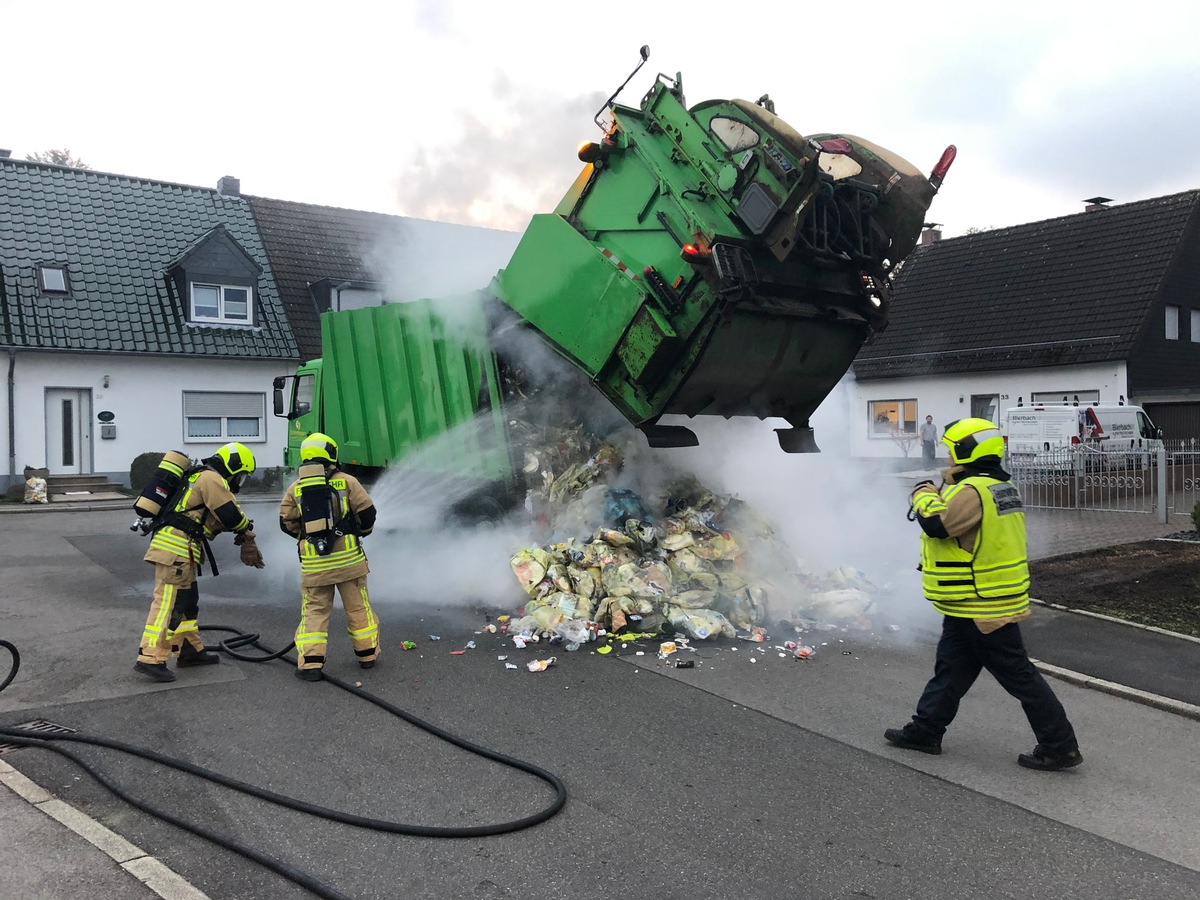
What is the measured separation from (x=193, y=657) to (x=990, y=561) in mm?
4624

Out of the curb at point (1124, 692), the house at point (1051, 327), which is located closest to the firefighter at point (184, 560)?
the curb at point (1124, 692)

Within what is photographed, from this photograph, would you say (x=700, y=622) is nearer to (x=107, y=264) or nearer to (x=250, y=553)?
(x=250, y=553)

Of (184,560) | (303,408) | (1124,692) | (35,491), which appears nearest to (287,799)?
(184,560)

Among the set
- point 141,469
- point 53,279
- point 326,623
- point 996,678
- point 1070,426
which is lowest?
point 996,678

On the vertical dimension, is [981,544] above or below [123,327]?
below

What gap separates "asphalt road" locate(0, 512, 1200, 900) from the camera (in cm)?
319

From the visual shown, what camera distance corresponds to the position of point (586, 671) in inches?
219

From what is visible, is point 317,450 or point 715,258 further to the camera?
point 715,258

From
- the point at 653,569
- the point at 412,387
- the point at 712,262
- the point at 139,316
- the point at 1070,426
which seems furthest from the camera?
the point at 139,316

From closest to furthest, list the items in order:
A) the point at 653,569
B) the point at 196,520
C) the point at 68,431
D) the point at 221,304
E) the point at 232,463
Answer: the point at 196,520 < the point at 232,463 < the point at 653,569 < the point at 68,431 < the point at 221,304

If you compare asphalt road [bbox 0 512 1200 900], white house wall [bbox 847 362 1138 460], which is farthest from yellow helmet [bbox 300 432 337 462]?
white house wall [bbox 847 362 1138 460]

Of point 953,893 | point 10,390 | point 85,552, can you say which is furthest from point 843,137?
point 10,390

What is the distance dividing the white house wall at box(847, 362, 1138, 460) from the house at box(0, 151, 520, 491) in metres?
12.6

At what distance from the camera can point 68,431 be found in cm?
1773
